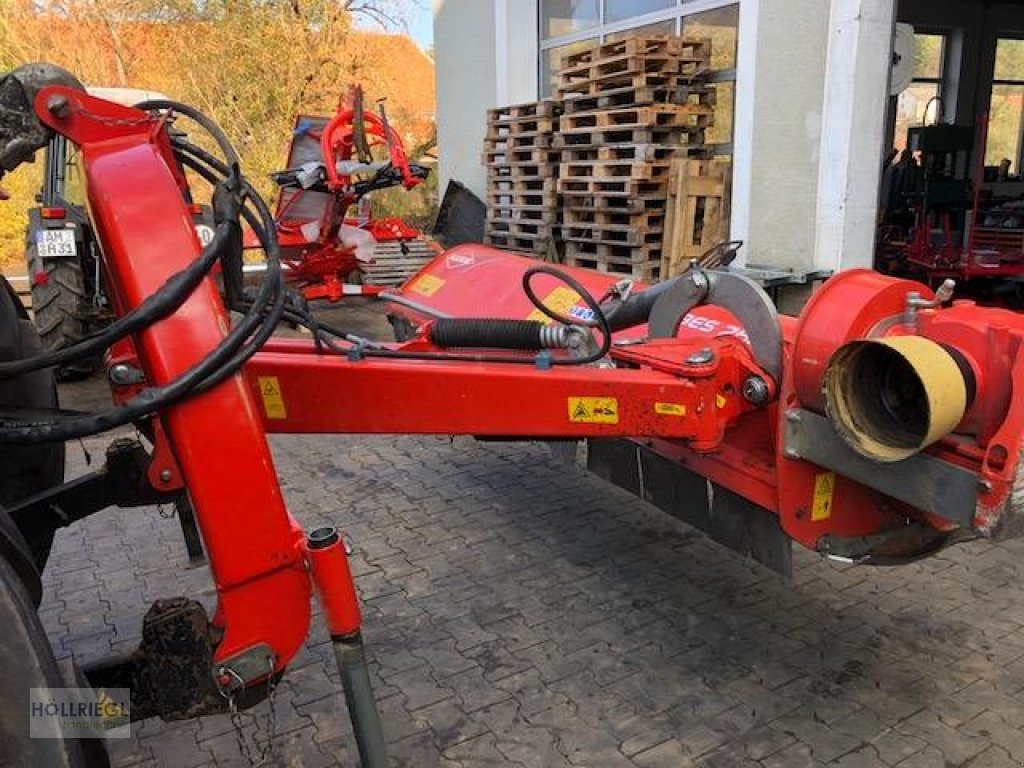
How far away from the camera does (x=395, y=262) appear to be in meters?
10.6

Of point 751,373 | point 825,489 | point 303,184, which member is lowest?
point 825,489

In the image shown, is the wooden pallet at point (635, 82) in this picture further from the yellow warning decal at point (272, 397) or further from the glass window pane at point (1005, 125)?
the glass window pane at point (1005, 125)

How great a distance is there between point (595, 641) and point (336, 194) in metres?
5.98

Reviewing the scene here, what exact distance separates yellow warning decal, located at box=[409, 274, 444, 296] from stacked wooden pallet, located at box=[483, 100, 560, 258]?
365 centimetres

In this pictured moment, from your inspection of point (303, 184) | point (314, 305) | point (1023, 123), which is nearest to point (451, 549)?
point (303, 184)

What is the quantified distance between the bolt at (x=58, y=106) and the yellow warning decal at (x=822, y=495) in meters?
2.16

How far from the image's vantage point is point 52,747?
4.67 feet

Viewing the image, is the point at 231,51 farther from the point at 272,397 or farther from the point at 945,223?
the point at 272,397

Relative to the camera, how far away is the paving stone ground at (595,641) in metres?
2.64

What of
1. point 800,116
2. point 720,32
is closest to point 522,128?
point 720,32

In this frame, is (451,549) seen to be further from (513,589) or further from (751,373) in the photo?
(751,373)

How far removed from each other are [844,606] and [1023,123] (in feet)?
44.9

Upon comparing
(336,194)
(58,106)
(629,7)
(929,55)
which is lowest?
(336,194)

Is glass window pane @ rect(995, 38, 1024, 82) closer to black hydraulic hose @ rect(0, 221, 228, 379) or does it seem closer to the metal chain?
the metal chain
